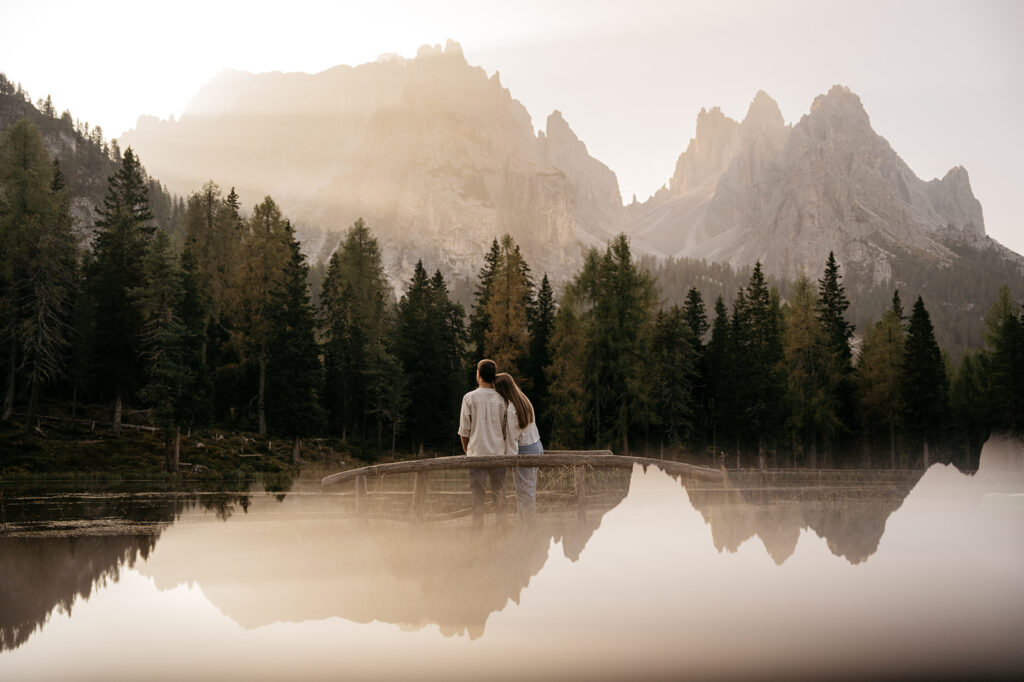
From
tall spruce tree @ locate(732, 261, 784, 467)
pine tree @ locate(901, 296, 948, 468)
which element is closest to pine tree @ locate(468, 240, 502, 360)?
tall spruce tree @ locate(732, 261, 784, 467)

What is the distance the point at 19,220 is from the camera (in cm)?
4731

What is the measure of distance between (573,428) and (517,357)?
6.34 metres

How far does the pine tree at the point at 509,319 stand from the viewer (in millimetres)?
54500

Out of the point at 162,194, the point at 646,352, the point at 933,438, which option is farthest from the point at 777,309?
the point at 162,194

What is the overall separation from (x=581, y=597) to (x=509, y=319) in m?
48.5

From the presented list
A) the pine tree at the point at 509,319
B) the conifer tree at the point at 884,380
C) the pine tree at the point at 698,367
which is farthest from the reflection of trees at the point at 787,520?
the conifer tree at the point at 884,380

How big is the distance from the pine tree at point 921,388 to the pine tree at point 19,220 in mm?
55974

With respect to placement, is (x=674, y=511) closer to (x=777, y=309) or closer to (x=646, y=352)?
Result: (x=646, y=352)

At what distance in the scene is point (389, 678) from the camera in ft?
19.3

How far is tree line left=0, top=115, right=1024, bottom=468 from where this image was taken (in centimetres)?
4788

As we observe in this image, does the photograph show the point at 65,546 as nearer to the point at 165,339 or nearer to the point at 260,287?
the point at 165,339

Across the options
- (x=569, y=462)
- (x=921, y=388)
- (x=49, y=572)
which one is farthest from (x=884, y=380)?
(x=49, y=572)

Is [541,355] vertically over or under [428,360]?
over

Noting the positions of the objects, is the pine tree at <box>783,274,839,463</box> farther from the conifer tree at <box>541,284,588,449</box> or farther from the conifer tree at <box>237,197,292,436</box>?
the conifer tree at <box>237,197,292,436</box>
